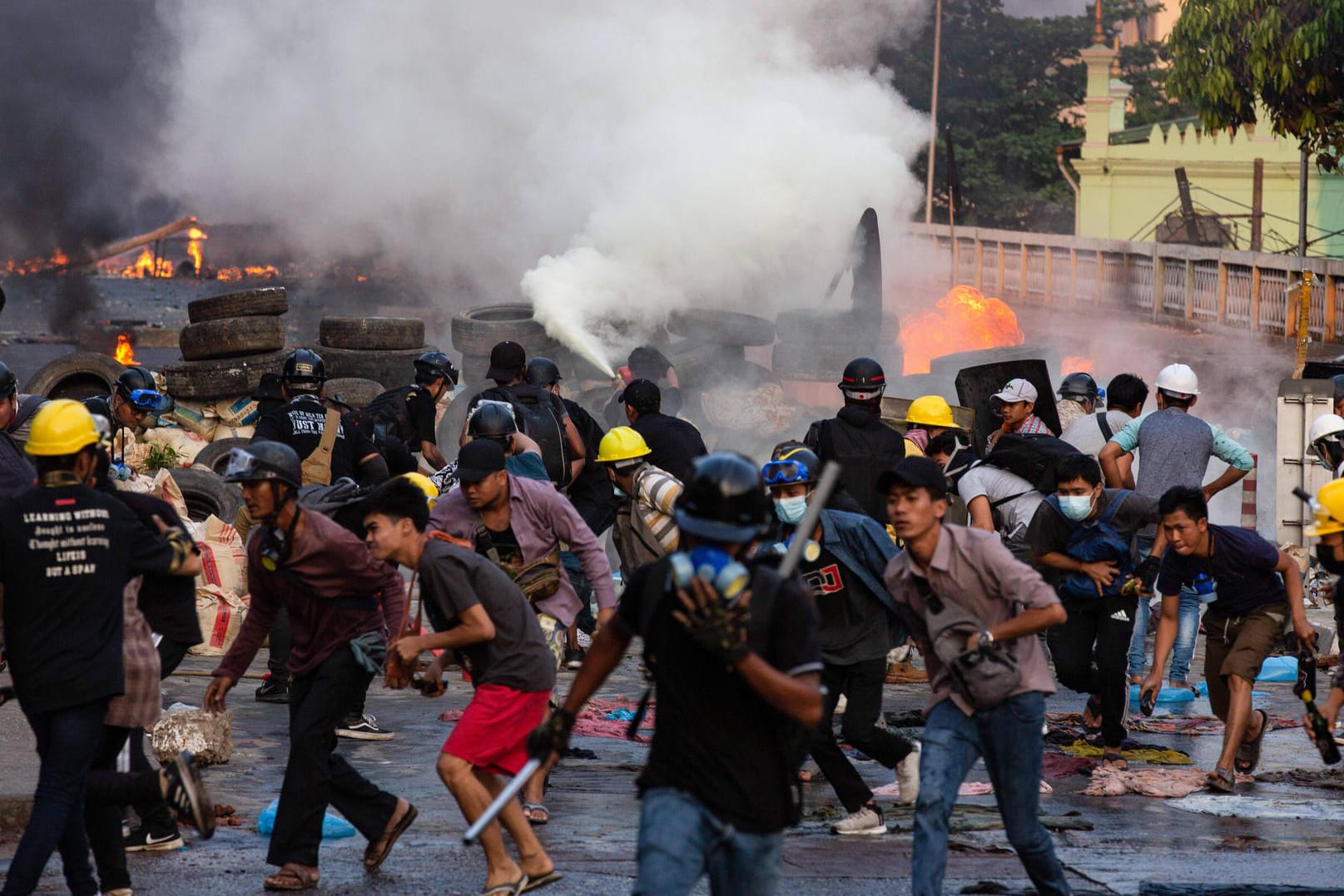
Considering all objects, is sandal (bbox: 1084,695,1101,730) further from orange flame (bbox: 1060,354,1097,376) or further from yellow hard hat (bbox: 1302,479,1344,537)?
orange flame (bbox: 1060,354,1097,376)

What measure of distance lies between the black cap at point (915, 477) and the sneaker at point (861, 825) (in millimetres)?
1762

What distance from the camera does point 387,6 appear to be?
26641 millimetres

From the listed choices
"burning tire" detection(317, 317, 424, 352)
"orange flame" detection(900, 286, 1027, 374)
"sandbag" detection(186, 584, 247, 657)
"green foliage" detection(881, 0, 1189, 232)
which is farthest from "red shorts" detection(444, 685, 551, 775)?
"green foliage" detection(881, 0, 1189, 232)

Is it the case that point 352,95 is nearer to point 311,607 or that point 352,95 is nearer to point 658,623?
point 311,607

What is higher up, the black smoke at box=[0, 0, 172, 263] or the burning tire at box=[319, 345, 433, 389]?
the black smoke at box=[0, 0, 172, 263]

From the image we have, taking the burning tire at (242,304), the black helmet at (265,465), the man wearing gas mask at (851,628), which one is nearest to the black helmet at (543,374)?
the man wearing gas mask at (851,628)

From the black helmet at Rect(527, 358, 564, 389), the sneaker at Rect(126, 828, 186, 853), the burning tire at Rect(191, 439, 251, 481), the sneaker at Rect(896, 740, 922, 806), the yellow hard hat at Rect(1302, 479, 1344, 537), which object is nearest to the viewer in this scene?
the yellow hard hat at Rect(1302, 479, 1344, 537)

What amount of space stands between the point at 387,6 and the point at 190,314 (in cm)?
1073

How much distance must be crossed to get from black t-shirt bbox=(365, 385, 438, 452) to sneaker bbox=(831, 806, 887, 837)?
4753 mm

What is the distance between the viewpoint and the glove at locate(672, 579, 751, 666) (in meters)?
3.59

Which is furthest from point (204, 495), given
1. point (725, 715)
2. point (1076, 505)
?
point (725, 715)

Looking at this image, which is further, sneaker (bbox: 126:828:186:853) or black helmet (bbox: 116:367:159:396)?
black helmet (bbox: 116:367:159:396)

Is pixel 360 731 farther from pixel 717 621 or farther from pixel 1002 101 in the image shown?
pixel 1002 101

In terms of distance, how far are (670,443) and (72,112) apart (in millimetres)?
21290
